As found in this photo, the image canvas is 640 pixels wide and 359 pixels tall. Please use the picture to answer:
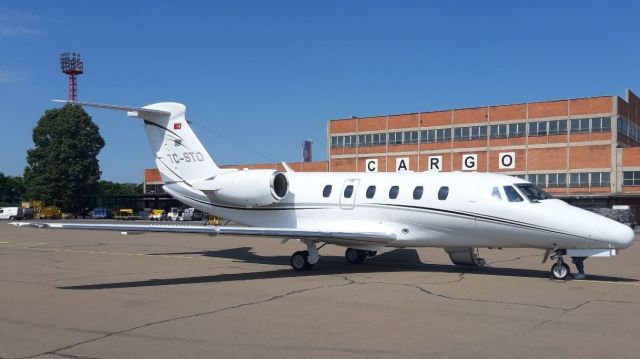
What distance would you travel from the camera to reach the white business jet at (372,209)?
1414 centimetres

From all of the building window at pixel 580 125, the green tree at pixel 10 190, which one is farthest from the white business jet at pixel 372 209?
the green tree at pixel 10 190

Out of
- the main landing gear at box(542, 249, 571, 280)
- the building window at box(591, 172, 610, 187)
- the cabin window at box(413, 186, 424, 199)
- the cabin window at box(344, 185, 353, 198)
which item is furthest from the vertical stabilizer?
the building window at box(591, 172, 610, 187)

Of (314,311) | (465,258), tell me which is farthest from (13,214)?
(314,311)

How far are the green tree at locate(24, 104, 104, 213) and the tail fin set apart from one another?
203ft

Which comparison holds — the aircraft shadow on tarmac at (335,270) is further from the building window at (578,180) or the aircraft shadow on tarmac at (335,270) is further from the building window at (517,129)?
the building window at (517,129)

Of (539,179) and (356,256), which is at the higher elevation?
(539,179)

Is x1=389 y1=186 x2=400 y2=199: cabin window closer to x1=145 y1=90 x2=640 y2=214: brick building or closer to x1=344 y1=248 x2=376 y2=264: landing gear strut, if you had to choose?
x1=344 y1=248 x2=376 y2=264: landing gear strut

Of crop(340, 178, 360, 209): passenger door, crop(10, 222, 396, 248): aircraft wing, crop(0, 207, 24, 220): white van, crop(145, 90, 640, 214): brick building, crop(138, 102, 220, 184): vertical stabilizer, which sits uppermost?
crop(145, 90, 640, 214): brick building

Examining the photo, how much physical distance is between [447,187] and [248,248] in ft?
37.7

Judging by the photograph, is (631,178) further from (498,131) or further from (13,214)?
(13,214)

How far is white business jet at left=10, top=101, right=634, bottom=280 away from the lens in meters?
14.1

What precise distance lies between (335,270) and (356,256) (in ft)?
6.34

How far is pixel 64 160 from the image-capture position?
256 ft

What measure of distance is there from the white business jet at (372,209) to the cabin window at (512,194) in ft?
0.08
